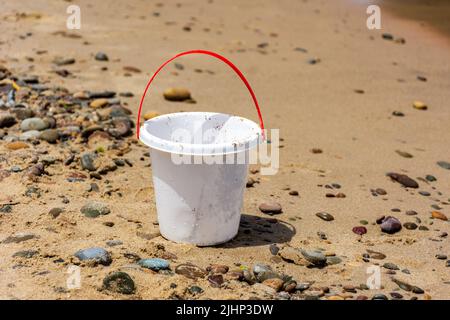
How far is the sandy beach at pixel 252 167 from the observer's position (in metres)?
3.09

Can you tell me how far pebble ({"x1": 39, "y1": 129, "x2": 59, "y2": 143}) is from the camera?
4680 millimetres

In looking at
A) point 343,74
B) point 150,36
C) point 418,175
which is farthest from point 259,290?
point 150,36

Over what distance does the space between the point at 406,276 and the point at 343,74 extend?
422 centimetres

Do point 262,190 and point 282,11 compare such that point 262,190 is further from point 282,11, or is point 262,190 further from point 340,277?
point 282,11

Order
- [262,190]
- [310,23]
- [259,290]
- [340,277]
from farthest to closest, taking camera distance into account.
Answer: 1. [310,23]
2. [262,190]
3. [340,277]
4. [259,290]

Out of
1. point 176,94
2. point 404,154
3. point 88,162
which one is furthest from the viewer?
point 176,94

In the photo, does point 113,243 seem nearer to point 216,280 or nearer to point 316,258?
point 216,280

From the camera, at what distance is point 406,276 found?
126 inches

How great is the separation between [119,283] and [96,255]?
0.30m

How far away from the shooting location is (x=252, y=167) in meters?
4.62

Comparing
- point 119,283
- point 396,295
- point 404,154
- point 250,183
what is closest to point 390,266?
point 396,295

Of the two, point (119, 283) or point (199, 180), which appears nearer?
point (119, 283)

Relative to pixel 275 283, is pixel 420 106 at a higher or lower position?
higher

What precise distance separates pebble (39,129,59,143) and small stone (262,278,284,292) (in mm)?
2362
